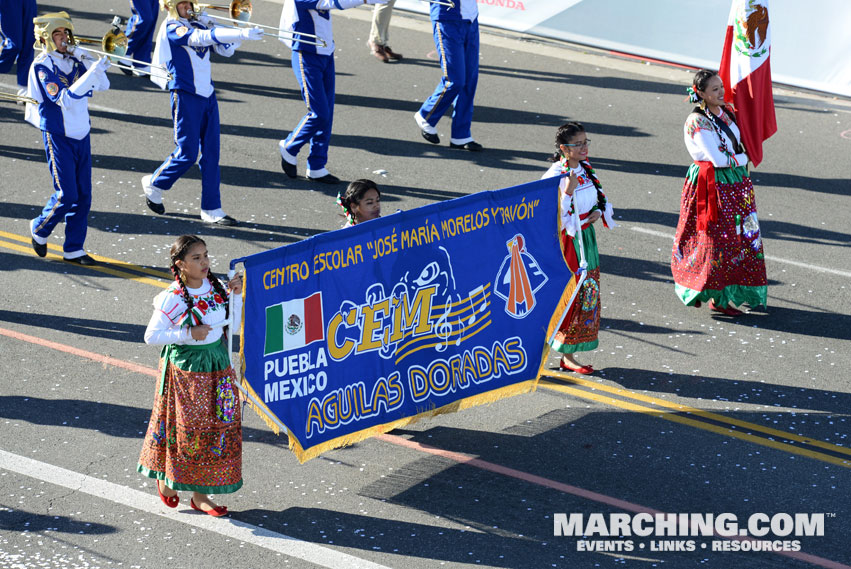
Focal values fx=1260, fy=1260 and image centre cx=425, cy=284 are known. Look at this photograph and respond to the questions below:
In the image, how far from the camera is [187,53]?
11.3 meters

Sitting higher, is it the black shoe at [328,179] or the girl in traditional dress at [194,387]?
the black shoe at [328,179]

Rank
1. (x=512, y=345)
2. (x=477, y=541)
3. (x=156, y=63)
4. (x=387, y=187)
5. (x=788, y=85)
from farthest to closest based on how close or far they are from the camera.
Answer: (x=788, y=85), (x=387, y=187), (x=156, y=63), (x=512, y=345), (x=477, y=541)

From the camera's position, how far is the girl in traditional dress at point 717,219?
10016mm

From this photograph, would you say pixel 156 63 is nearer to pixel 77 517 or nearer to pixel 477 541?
pixel 77 517

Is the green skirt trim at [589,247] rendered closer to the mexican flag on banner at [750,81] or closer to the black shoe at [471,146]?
the mexican flag on banner at [750,81]

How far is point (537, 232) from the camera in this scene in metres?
8.45

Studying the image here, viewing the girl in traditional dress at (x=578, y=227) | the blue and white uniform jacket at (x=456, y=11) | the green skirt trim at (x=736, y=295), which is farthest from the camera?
the blue and white uniform jacket at (x=456, y=11)

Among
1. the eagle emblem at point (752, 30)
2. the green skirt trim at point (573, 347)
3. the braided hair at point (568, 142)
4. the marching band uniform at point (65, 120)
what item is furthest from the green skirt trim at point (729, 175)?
the marching band uniform at point (65, 120)

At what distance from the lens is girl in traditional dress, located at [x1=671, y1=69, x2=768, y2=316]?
10016 millimetres

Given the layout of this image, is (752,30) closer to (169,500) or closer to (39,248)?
(39,248)

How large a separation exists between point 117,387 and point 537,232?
3.13m

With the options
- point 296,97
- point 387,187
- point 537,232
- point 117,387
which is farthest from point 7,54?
point 537,232

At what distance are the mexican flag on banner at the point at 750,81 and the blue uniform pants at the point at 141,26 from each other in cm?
769

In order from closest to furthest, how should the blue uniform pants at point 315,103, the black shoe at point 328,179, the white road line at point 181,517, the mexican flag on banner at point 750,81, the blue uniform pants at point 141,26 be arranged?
the white road line at point 181,517, the mexican flag on banner at point 750,81, the blue uniform pants at point 315,103, the black shoe at point 328,179, the blue uniform pants at point 141,26
